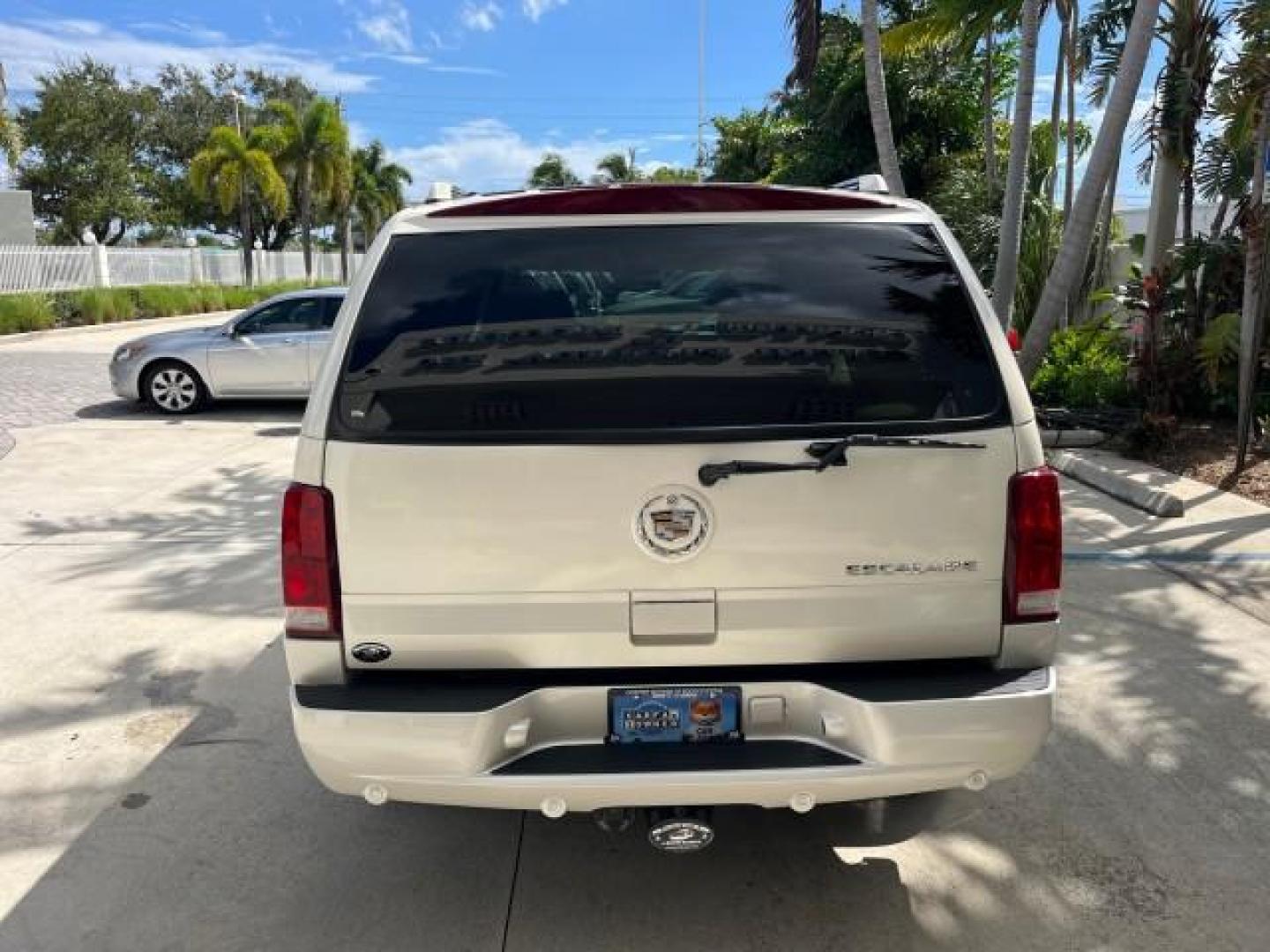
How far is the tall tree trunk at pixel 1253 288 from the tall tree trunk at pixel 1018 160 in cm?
231

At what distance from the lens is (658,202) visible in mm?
2928

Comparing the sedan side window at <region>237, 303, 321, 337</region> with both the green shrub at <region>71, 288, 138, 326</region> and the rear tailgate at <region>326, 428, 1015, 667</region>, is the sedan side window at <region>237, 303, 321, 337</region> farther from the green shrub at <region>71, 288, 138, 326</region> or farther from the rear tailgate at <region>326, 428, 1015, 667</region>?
the green shrub at <region>71, 288, 138, 326</region>

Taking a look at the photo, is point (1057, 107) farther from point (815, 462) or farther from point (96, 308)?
point (96, 308)

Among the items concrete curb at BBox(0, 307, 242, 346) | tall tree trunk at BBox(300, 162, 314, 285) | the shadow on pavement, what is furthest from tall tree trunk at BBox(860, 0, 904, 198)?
tall tree trunk at BBox(300, 162, 314, 285)

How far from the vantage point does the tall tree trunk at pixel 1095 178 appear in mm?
8328

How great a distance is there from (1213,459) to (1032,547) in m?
6.88

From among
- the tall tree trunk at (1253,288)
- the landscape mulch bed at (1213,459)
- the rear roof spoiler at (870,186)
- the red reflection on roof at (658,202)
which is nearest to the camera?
the red reflection on roof at (658,202)

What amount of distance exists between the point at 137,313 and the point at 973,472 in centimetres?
→ 2841

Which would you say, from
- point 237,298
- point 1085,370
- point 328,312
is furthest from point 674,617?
point 237,298

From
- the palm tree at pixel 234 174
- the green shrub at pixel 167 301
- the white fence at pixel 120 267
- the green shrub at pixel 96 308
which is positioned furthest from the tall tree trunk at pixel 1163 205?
the palm tree at pixel 234 174

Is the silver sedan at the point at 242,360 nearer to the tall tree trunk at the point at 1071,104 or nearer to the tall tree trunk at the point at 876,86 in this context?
the tall tree trunk at the point at 876,86

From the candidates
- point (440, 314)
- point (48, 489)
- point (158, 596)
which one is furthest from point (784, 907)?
point (48, 489)

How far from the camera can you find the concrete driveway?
294 centimetres

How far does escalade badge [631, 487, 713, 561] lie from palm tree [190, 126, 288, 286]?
40182mm
